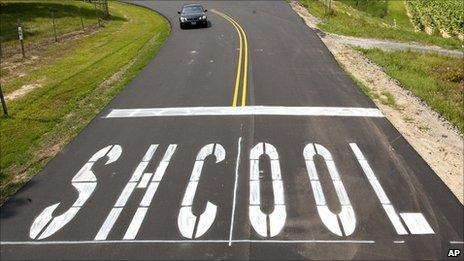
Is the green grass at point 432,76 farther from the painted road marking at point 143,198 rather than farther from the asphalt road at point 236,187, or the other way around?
the painted road marking at point 143,198

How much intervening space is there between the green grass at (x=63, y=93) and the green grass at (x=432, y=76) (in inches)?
468

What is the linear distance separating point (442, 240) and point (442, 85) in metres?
14.1

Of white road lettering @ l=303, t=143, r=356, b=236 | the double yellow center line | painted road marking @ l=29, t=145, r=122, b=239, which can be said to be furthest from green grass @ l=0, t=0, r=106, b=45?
white road lettering @ l=303, t=143, r=356, b=236

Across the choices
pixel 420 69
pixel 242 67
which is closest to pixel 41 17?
pixel 242 67

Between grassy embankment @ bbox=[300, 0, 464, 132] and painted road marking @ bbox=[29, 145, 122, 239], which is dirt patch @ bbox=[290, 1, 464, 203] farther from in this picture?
painted road marking @ bbox=[29, 145, 122, 239]

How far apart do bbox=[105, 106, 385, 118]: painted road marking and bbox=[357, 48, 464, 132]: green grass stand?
3142 mm

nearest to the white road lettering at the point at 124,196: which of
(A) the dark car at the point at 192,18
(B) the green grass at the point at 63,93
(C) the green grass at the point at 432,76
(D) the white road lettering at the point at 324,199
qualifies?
(B) the green grass at the point at 63,93

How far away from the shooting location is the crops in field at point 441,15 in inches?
1800

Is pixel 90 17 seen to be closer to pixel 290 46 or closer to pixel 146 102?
pixel 290 46

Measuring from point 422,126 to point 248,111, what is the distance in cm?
551

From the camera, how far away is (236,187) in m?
9.91

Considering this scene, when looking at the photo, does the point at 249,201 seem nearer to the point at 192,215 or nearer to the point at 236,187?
the point at 236,187

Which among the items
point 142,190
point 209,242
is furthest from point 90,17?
point 209,242

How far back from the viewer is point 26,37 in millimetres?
28750
